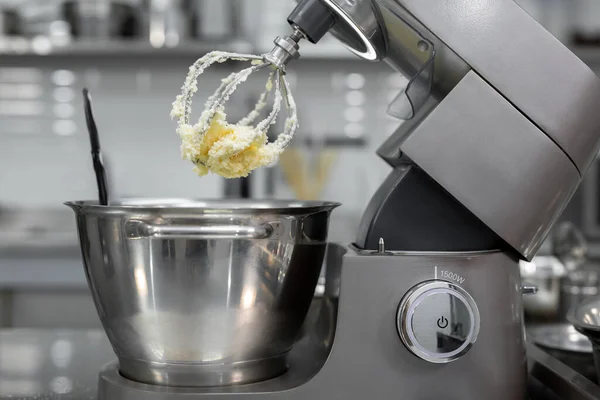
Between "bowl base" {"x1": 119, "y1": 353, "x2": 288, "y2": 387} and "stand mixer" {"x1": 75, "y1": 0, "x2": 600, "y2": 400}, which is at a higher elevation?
"stand mixer" {"x1": 75, "y1": 0, "x2": 600, "y2": 400}

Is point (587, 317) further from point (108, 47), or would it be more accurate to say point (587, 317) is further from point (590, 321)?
point (108, 47)

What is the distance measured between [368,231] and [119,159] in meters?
1.86

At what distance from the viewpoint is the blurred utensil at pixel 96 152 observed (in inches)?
20.2

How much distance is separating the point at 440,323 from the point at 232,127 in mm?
219

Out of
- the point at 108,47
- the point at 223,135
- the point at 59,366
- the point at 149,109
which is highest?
the point at 108,47

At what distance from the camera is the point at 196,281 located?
0.46 metres

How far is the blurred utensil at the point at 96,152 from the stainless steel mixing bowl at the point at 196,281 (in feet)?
0.20

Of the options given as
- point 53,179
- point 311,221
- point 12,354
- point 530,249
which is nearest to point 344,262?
point 311,221

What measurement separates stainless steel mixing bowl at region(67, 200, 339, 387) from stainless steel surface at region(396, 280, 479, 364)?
0.09 metres

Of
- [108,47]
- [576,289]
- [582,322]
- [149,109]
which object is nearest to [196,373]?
[582,322]

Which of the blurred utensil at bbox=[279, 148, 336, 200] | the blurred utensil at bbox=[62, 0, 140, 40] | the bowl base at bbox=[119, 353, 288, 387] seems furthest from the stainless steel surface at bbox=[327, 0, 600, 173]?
the blurred utensil at bbox=[62, 0, 140, 40]

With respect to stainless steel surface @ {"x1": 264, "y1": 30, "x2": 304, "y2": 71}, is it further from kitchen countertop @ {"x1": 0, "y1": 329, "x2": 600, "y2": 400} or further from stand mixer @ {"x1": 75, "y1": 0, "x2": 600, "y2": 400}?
kitchen countertop @ {"x1": 0, "y1": 329, "x2": 600, "y2": 400}

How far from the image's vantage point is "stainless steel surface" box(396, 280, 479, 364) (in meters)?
0.47

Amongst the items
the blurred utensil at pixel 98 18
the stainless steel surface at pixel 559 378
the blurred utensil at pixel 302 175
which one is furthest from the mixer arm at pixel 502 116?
the blurred utensil at pixel 98 18
